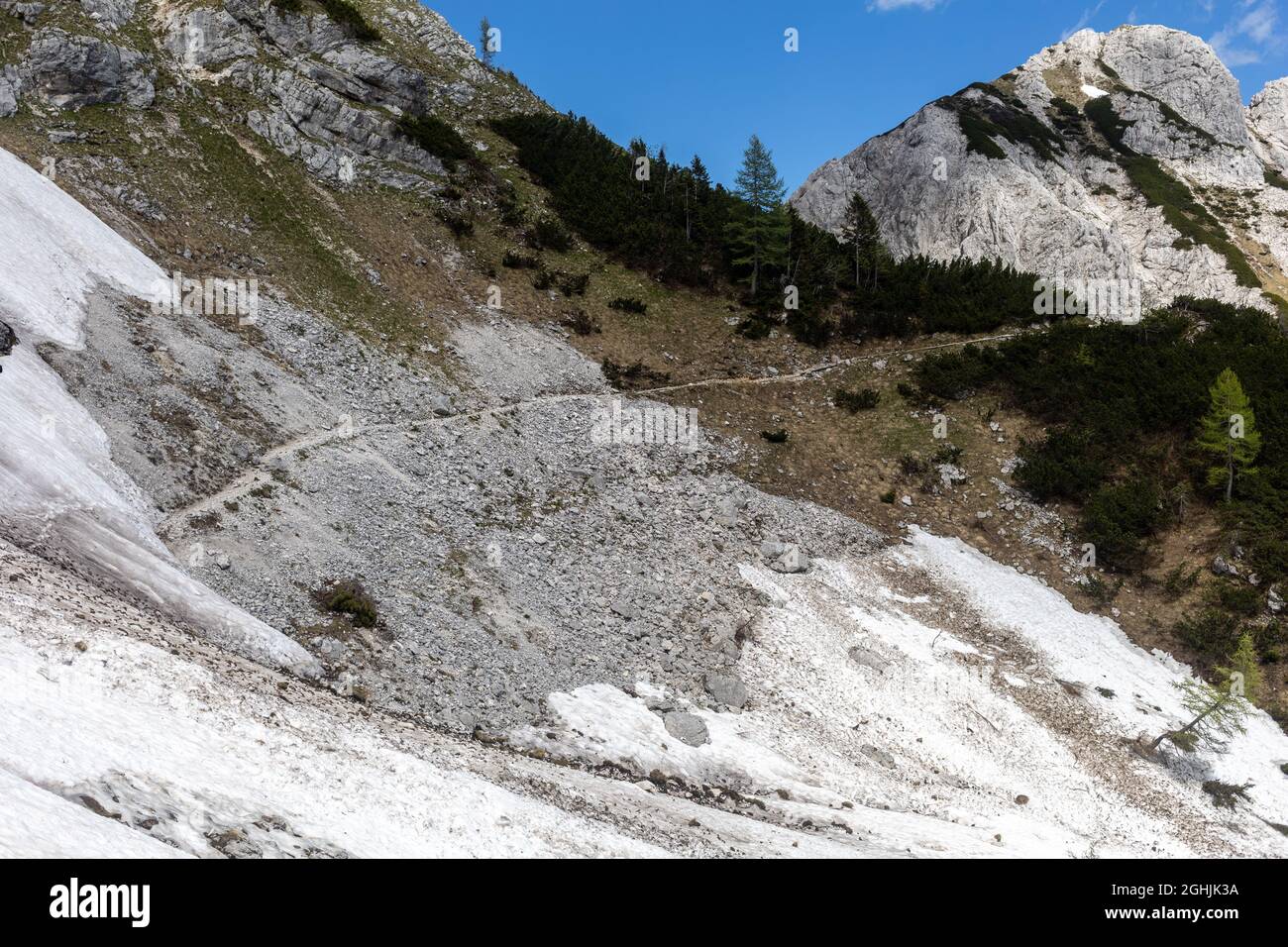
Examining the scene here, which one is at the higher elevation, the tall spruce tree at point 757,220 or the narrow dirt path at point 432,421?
the tall spruce tree at point 757,220

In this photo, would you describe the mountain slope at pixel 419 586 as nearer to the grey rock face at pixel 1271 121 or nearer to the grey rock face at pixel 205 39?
the grey rock face at pixel 205 39

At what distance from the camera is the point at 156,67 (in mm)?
41969

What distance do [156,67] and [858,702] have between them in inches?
1988

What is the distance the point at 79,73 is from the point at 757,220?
132 ft

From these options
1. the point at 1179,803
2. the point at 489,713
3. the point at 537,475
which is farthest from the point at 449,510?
the point at 1179,803

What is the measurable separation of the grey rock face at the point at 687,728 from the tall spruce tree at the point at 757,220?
120 feet

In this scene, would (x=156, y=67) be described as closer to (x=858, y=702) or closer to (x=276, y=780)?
(x=276, y=780)

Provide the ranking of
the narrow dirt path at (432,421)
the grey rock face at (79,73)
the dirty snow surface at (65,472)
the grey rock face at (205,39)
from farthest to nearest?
the grey rock face at (205,39) < the grey rock face at (79,73) < the narrow dirt path at (432,421) < the dirty snow surface at (65,472)

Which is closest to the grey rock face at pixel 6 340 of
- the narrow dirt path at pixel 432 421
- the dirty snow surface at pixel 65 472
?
the dirty snow surface at pixel 65 472

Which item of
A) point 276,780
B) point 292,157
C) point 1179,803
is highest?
point 292,157

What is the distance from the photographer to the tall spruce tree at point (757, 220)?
169 feet

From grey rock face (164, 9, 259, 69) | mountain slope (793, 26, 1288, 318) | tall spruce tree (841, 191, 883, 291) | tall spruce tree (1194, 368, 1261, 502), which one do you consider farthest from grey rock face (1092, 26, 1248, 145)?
grey rock face (164, 9, 259, 69)

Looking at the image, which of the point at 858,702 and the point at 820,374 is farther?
the point at 820,374

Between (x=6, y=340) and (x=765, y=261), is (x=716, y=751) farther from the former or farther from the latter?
(x=765, y=261)
